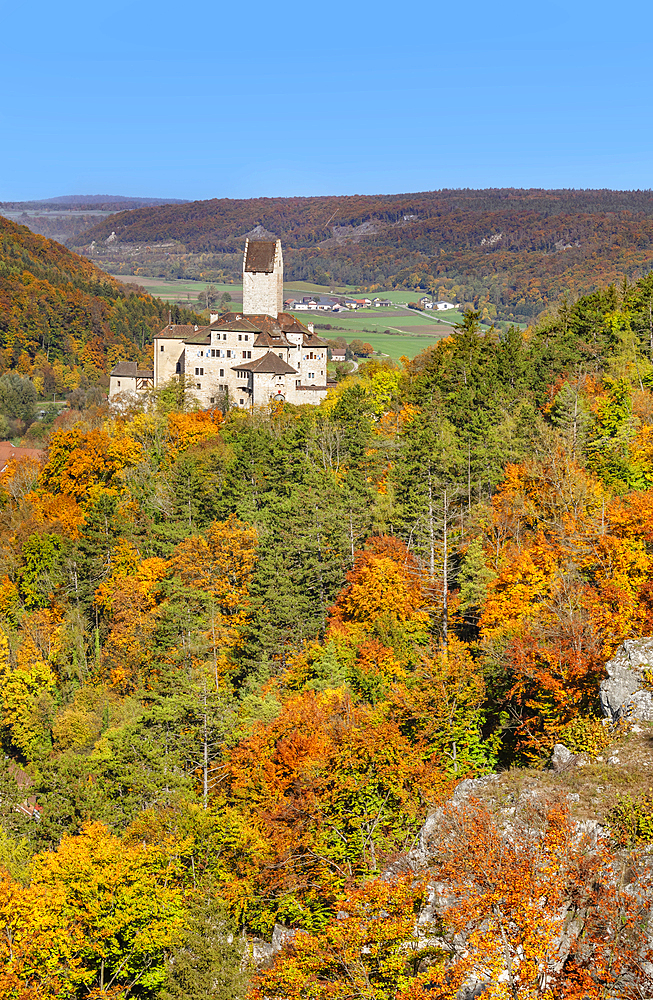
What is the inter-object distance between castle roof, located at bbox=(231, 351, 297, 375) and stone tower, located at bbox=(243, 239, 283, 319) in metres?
7.85

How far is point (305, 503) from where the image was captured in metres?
50.4

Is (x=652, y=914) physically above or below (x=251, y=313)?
below

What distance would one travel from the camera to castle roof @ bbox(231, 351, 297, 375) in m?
76.8

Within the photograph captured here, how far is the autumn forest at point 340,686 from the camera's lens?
59.9 feet

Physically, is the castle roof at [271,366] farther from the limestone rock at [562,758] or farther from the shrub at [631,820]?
the shrub at [631,820]

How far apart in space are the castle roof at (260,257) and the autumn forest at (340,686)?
18.5 meters

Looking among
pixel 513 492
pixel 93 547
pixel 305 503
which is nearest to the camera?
pixel 513 492

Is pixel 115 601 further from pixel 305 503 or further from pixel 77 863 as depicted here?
pixel 77 863

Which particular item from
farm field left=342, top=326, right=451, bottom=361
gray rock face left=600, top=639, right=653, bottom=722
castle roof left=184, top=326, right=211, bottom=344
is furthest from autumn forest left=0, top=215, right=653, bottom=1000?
farm field left=342, top=326, right=451, bottom=361

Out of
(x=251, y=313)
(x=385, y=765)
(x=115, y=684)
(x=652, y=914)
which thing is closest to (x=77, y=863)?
(x=385, y=765)

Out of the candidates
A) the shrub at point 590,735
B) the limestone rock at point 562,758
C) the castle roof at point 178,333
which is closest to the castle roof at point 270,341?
the castle roof at point 178,333

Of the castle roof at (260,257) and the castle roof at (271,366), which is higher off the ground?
the castle roof at (260,257)

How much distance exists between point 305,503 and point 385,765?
23.9m

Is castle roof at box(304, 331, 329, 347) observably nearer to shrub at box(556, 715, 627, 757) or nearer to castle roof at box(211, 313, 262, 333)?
castle roof at box(211, 313, 262, 333)
